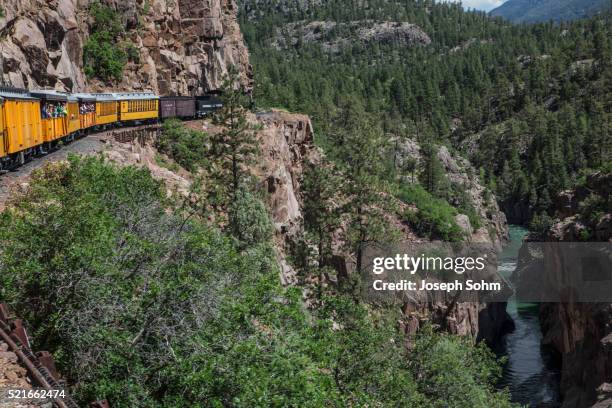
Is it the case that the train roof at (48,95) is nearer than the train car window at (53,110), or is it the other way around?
the train roof at (48,95)

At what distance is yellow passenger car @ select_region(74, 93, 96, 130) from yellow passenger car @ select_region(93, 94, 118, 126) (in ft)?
3.28

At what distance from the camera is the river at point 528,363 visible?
49344mm

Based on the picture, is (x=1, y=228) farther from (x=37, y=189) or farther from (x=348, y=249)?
(x=348, y=249)

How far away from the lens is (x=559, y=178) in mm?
119188

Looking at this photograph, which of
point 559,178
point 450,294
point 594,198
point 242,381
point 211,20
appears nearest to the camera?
point 242,381

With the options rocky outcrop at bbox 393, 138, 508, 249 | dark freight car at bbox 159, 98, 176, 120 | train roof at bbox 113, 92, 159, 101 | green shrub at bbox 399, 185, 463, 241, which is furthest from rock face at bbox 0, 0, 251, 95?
rocky outcrop at bbox 393, 138, 508, 249

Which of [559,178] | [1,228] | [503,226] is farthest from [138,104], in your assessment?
[559,178]

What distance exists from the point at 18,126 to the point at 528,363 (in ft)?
158

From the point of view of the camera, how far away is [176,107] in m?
52.9

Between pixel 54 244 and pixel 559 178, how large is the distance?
117502 millimetres

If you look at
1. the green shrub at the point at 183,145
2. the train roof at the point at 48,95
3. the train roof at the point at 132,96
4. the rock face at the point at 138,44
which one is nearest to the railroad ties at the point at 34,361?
the train roof at the point at 48,95

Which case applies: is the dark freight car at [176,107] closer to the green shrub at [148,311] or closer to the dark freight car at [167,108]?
the dark freight car at [167,108]

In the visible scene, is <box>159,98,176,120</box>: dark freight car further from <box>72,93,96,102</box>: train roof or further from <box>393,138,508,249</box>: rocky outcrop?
<box>393,138,508,249</box>: rocky outcrop

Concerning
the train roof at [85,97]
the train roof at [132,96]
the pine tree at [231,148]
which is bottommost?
the pine tree at [231,148]
